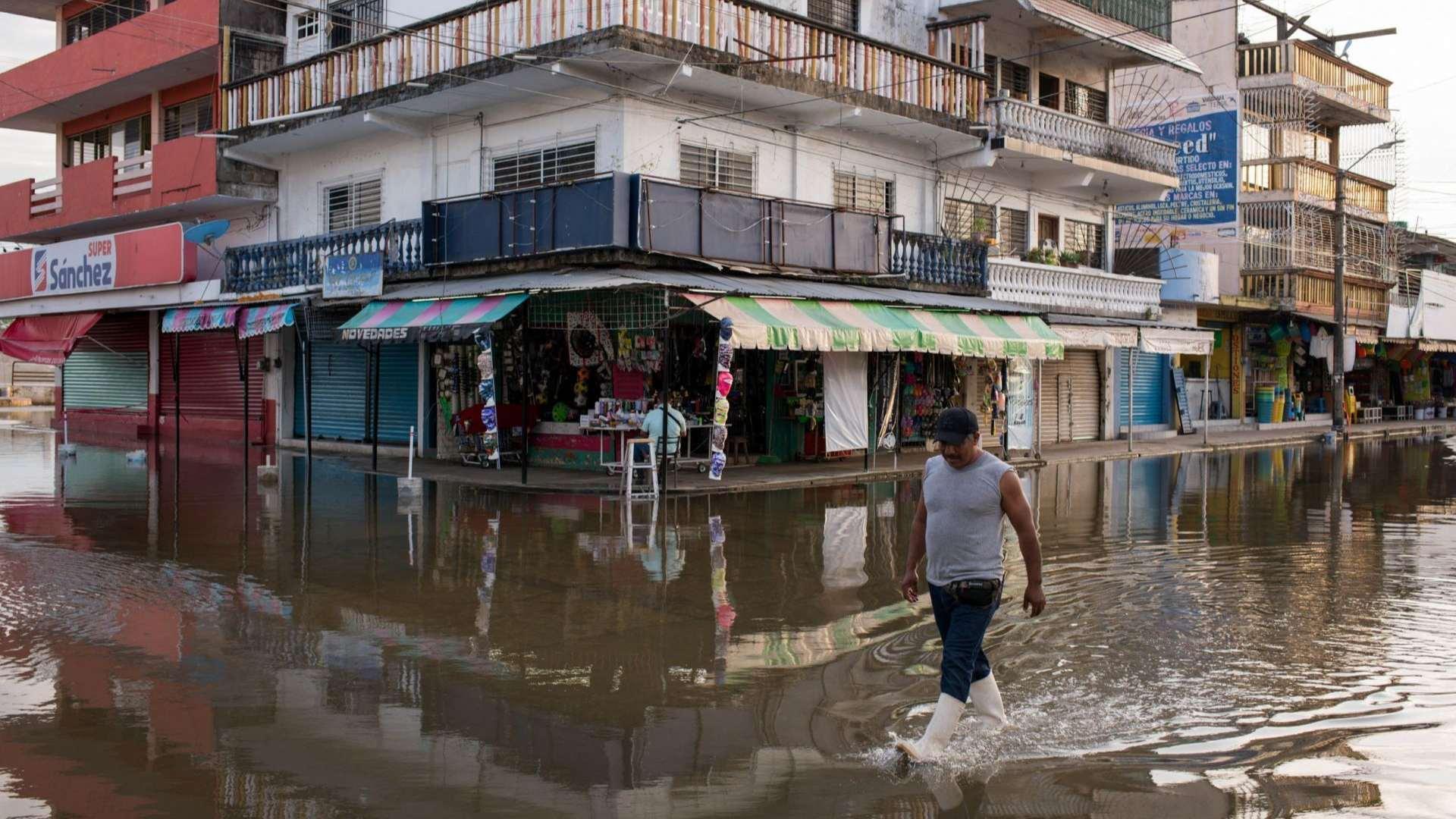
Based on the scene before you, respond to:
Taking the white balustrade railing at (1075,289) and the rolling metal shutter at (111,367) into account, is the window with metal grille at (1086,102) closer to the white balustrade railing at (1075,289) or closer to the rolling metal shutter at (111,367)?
the white balustrade railing at (1075,289)

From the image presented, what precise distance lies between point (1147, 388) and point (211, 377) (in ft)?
76.5

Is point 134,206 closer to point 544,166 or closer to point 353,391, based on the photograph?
point 353,391

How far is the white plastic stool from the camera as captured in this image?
15258 millimetres

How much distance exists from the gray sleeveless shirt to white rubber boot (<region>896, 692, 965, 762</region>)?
562 mm

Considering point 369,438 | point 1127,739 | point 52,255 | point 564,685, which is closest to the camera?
point 1127,739

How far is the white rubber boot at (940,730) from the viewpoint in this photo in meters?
5.46

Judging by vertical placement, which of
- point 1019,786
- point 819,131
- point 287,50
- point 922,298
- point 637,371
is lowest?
point 1019,786

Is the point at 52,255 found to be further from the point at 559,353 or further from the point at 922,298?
the point at 922,298

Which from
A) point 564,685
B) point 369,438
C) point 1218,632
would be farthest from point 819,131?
point 564,685

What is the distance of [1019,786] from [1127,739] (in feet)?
3.00

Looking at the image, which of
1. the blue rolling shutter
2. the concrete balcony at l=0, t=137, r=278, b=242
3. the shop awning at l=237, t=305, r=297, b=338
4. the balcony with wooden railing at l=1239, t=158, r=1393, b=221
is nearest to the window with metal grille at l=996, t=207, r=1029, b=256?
the blue rolling shutter

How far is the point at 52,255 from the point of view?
91.9 ft

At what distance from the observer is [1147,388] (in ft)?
104

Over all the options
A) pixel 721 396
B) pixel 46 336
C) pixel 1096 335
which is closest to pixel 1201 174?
pixel 1096 335
